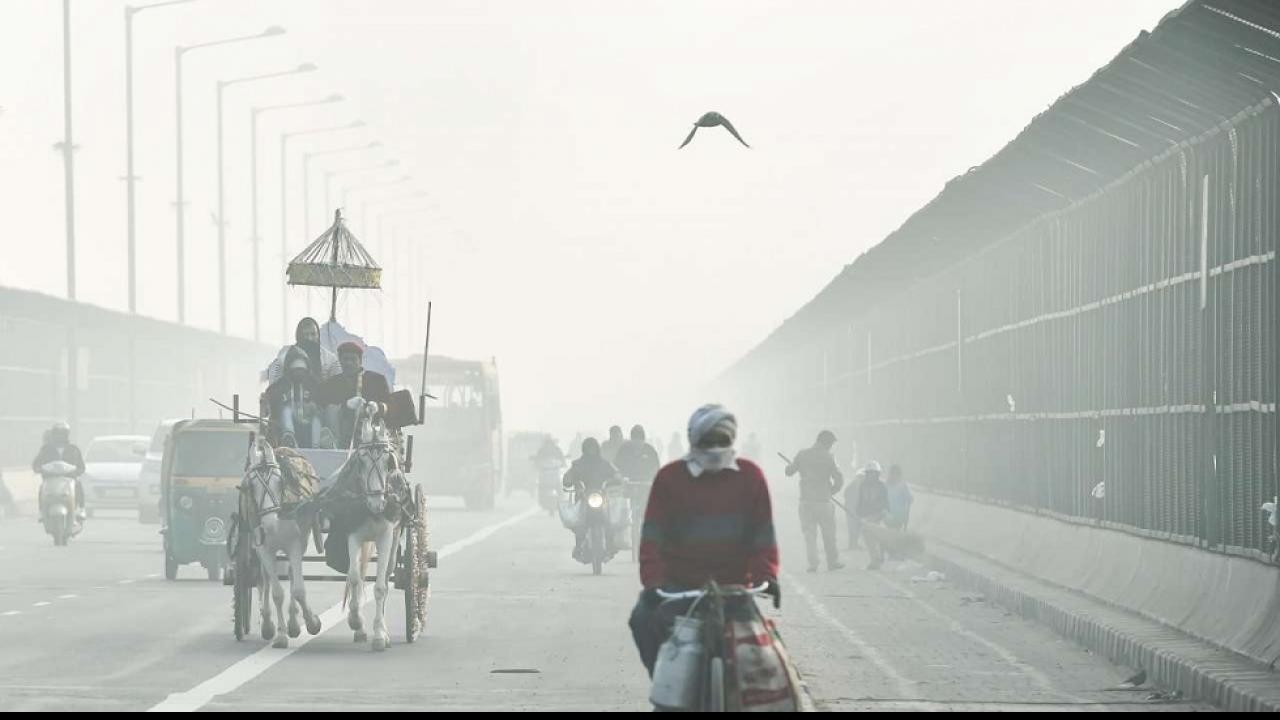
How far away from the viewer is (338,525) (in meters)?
19.9

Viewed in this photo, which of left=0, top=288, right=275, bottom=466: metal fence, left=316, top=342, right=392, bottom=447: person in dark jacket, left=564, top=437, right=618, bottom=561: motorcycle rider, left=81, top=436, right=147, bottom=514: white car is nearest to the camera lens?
left=316, top=342, right=392, bottom=447: person in dark jacket

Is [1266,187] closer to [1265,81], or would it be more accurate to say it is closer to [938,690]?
[1265,81]

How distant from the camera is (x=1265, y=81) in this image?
56.0 ft

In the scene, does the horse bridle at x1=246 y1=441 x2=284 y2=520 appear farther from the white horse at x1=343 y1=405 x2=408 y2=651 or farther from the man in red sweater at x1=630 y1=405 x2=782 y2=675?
the man in red sweater at x1=630 y1=405 x2=782 y2=675

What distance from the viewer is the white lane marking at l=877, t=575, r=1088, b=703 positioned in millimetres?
16984

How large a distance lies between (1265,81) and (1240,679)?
155 inches

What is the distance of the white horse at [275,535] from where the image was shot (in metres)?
20.0

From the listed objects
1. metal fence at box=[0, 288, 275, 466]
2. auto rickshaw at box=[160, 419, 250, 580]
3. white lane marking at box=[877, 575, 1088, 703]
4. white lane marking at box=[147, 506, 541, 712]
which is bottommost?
white lane marking at box=[877, 575, 1088, 703]

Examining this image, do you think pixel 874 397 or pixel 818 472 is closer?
pixel 818 472

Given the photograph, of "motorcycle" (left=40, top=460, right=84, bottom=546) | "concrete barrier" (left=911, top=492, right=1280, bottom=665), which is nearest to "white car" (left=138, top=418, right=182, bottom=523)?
"motorcycle" (left=40, top=460, right=84, bottom=546)

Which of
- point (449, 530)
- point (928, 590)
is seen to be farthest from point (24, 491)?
point (928, 590)

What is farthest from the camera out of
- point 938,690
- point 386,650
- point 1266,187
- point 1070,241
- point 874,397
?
point 874,397

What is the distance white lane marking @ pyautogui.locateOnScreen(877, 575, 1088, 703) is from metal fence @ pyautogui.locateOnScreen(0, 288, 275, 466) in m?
27.3

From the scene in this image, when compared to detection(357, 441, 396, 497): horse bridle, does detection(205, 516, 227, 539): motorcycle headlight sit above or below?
below
